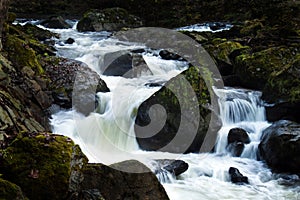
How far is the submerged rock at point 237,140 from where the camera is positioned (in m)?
7.75

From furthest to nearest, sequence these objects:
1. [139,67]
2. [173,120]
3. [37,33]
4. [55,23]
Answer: [55,23] < [37,33] < [139,67] < [173,120]

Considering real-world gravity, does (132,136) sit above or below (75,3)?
below

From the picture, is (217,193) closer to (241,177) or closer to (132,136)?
(241,177)

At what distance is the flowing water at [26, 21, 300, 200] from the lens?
6207 mm

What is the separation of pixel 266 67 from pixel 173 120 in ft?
12.3

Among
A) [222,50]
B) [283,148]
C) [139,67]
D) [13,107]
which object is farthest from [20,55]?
[283,148]

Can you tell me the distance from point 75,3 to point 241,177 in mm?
23152

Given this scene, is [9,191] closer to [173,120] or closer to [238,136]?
[173,120]

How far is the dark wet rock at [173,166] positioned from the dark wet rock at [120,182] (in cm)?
189

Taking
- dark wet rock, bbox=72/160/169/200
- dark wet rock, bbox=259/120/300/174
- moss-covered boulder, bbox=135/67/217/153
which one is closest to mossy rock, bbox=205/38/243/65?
→ moss-covered boulder, bbox=135/67/217/153

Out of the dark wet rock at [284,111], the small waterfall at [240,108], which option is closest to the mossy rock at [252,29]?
the small waterfall at [240,108]

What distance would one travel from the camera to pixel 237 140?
7.97m

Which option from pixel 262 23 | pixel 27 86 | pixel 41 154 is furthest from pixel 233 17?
pixel 41 154

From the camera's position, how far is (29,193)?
11.3ft
